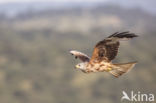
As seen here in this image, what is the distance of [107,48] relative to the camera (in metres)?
7.30

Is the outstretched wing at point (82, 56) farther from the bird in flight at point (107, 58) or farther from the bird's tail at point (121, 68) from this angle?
the bird's tail at point (121, 68)

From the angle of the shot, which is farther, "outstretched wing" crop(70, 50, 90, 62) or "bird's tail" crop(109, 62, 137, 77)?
"outstretched wing" crop(70, 50, 90, 62)

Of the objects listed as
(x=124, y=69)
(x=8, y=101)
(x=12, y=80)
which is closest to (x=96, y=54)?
(x=124, y=69)

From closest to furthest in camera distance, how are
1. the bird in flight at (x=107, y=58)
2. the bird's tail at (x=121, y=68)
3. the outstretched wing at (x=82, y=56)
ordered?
1. the bird in flight at (x=107, y=58)
2. the bird's tail at (x=121, y=68)
3. the outstretched wing at (x=82, y=56)

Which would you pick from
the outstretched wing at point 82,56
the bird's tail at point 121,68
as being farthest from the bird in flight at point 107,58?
the outstretched wing at point 82,56

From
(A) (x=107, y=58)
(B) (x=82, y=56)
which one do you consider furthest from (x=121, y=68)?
(B) (x=82, y=56)

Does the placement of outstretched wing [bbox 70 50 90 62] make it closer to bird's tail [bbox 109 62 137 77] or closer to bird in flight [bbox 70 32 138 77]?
bird in flight [bbox 70 32 138 77]

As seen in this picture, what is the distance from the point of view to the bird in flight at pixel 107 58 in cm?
702

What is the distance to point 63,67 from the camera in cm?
19188

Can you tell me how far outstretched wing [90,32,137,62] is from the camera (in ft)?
23.5

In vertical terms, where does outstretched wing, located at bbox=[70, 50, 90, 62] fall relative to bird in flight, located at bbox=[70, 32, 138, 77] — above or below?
above

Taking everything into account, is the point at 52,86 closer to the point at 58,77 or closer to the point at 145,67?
the point at 58,77

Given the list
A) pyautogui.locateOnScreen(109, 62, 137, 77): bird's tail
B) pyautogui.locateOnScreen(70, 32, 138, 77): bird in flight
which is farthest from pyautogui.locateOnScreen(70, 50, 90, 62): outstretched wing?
pyautogui.locateOnScreen(109, 62, 137, 77): bird's tail

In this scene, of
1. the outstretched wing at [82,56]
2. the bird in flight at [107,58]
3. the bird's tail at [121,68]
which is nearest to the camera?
the bird in flight at [107,58]
